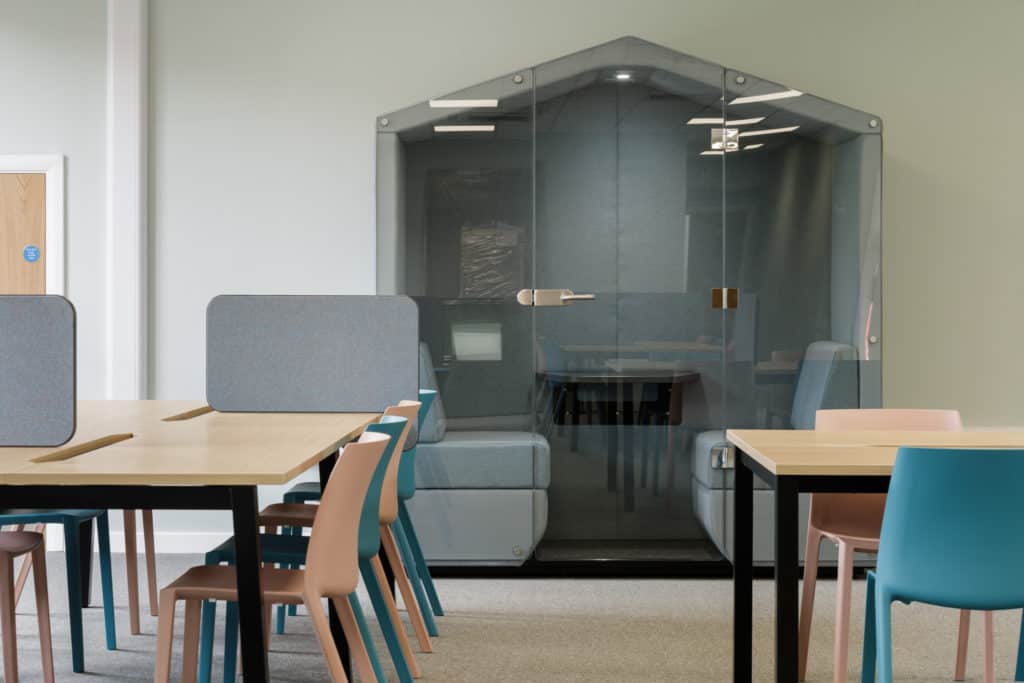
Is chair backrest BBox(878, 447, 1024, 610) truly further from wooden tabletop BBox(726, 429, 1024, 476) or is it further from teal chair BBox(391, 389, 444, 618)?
teal chair BBox(391, 389, 444, 618)

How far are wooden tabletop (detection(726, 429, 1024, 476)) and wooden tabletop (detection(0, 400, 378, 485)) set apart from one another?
1.12 meters

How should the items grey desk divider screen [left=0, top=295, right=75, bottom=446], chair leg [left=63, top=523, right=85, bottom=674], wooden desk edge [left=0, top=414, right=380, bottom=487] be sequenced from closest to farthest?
wooden desk edge [left=0, top=414, right=380, bottom=487] < grey desk divider screen [left=0, top=295, right=75, bottom=446] < chair leg [left=63, top=523, right=85, bottom=674]

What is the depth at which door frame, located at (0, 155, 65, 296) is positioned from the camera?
5.33m

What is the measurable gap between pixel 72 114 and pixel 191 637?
3689 mm

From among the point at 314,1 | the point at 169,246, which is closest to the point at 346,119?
the point at 314,1

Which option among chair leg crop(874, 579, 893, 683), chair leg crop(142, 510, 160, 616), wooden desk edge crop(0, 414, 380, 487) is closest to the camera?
wooden desk edge crop(0, 414, 380, 487)

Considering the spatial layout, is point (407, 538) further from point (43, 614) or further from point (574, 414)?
point (43, 614)

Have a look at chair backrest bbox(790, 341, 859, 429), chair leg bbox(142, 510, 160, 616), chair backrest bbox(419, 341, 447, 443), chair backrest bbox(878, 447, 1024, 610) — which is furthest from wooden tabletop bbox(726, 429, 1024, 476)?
chair leg bbox(142, 510, 160, 616)

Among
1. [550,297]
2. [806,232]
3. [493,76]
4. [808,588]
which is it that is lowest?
[808,588]

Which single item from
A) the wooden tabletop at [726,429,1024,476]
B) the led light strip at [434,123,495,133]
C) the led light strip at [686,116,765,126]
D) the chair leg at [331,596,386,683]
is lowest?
the chair leg at [331,596,386,683]

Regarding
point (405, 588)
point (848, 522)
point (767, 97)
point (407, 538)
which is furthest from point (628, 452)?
point (767, 97)

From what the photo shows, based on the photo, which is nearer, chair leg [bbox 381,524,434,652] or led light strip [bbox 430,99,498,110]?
chair leg [bbox 381,524,434,652]

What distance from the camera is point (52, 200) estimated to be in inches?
211

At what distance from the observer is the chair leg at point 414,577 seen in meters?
3.87
